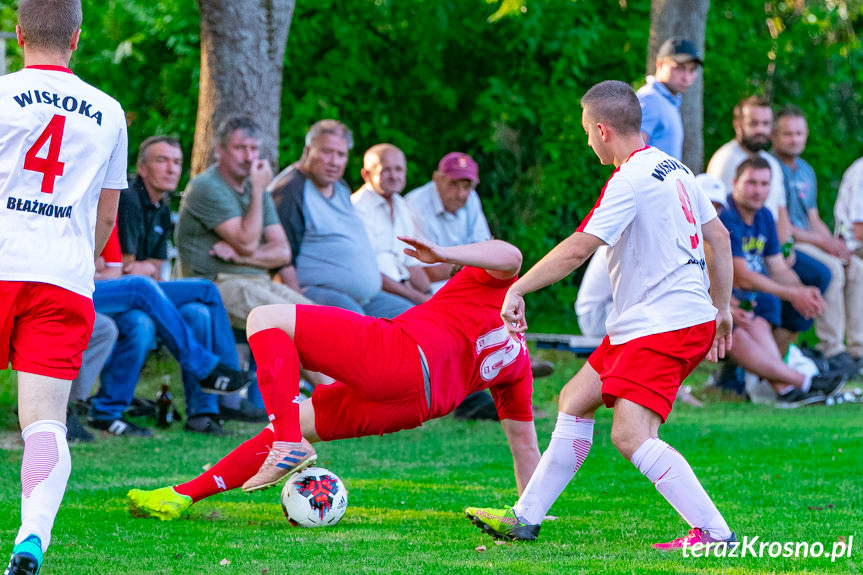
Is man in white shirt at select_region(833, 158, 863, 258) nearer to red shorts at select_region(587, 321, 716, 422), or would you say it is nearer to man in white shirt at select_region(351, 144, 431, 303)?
man in white shirt at select_region(351, 144, 431, 303)

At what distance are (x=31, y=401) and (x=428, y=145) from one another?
12.8 meters

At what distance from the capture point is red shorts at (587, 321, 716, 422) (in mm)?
4348

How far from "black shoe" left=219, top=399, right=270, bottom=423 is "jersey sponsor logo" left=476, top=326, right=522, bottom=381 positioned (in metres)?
3.56

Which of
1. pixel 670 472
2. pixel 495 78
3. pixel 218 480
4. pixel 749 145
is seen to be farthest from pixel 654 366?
pixel 495 78

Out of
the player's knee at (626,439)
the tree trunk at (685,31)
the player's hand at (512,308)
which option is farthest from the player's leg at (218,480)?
the tree trunk at (685,31)

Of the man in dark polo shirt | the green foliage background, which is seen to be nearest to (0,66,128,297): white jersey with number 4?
the man in dark polo shirt

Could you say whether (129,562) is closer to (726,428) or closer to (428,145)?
(726,428)

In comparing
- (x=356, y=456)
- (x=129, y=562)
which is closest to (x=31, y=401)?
(x=129, y=562)

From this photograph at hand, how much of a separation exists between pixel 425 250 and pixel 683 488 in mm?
1289

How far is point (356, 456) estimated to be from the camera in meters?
7.11

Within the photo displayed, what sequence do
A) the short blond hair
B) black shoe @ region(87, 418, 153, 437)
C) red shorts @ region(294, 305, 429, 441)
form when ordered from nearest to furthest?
the short blond hair, red shorts @ region(294, 305, 429, 441), black shoe @ region(87, 418, 153, 437)

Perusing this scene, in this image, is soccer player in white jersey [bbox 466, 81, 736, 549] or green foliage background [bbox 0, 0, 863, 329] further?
green foliage background [bbox 0, 0, 863, 329]

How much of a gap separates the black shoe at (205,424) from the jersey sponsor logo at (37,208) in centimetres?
385

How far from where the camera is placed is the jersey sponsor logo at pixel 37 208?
3969 mm
